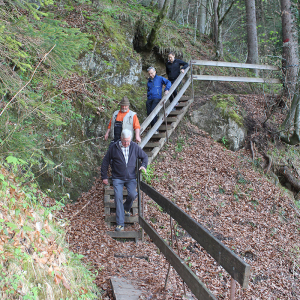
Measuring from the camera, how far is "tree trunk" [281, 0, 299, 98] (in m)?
9.88

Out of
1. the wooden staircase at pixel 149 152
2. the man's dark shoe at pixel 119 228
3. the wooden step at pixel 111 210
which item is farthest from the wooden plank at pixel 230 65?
the man's dark shoe at pixel 119 228

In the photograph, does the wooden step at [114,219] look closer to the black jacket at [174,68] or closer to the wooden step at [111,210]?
the wooden step at [111,210]

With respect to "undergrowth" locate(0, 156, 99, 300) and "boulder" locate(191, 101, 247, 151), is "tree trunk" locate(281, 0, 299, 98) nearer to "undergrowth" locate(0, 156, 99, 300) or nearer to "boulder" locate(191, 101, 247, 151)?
"boulder" locate(191, 101, 247, 151)

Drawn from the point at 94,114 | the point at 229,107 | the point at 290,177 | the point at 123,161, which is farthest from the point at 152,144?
the point at 290,177

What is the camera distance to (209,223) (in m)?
6.14

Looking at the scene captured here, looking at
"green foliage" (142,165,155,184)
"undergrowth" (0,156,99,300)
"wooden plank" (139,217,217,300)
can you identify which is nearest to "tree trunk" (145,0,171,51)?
"green foliage" (142,165,155,184)

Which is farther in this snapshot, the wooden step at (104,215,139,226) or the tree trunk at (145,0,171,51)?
the tree trunk at (145,0,171,51)

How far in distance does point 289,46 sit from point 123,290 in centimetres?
1032

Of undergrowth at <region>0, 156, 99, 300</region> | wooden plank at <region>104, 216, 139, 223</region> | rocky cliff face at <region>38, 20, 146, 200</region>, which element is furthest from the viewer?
rocky cliff face at <region>38, 20, 146, 200</region>

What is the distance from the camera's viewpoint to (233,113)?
924cm

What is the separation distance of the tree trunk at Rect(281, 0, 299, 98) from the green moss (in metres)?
2.07

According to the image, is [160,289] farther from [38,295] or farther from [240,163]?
[240,163]

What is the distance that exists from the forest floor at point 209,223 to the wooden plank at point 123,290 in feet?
0.47

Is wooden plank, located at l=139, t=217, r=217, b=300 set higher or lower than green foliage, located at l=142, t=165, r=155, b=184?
lower
